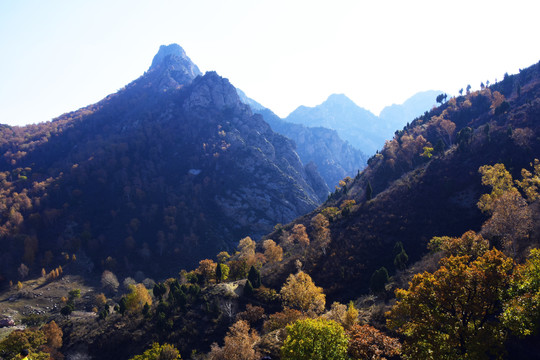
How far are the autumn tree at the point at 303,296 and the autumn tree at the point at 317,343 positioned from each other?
73.1 ft

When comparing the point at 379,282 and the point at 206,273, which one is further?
the point at 206,273

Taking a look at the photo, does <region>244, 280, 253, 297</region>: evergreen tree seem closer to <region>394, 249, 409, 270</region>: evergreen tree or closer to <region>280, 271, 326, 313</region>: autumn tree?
<region>280, 271, 326, 313</region>: autumn tree

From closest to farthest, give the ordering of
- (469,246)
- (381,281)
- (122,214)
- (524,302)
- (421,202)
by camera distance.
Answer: (524,302), (469,246), (381,281), (421,202), (122,214)

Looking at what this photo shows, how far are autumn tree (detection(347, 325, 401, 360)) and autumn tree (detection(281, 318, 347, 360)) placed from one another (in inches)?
33.0

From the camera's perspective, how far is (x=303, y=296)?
4681 cm

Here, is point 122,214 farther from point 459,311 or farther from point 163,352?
point 459,311

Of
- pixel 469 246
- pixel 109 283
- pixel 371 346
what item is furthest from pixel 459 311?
pixel 109 283

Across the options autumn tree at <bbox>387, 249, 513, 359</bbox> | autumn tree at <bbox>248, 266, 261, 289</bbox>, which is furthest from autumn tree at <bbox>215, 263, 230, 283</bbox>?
autumn tree at <bbox>387, 249, 513, 359</bbox>

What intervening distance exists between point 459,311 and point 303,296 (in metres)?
28.6

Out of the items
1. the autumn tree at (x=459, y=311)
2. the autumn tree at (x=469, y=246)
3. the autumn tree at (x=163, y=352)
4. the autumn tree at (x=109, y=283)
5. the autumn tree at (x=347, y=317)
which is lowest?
the autumn tree at (x=109, y=283)

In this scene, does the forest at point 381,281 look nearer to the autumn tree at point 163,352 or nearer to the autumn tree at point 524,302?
the autumn tree at point 524,302

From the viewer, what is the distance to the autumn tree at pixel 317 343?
2322 centimetres

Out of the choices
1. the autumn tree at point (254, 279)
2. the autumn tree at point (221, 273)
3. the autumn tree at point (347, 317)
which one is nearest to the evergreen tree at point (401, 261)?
the autumn tree at point (347, 317)

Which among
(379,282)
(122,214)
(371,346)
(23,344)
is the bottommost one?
(23,344)
